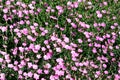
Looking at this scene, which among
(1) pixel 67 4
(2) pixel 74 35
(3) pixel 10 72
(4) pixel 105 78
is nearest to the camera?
(3) pixel 10 72

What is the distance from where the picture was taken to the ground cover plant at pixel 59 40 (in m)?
4.70

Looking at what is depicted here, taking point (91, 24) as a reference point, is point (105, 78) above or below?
below

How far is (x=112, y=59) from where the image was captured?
5.18 m

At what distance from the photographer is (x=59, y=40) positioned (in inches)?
200

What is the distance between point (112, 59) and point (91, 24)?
0.76 metres

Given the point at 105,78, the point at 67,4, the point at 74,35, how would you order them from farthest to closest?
the point at 67,4, the point at 74,35, the point at 105,78

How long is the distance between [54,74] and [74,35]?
907 millimetres

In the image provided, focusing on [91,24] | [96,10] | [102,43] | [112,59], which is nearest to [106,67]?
[112,59]

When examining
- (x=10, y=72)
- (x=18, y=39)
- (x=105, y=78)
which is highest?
(x=18, y=39)

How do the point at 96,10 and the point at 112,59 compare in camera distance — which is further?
the point at 96,10

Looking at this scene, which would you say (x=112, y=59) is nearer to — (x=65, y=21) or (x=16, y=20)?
(x=65, y=21)

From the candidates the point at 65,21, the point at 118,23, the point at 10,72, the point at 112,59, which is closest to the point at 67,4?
the point at 65,21

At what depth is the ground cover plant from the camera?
185 inches

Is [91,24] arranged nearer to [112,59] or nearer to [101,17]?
[101,17]
